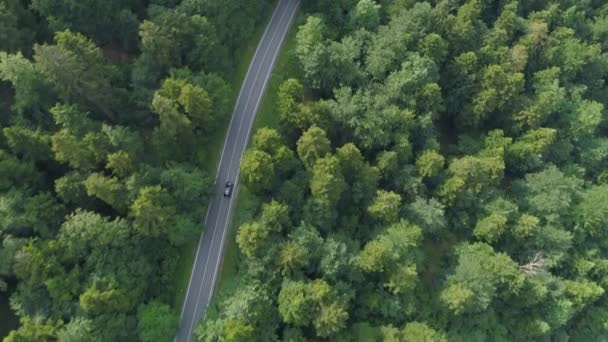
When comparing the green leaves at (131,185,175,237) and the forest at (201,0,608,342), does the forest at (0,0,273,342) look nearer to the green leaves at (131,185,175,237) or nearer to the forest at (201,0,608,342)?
the green leaves at (131,185,175,237)

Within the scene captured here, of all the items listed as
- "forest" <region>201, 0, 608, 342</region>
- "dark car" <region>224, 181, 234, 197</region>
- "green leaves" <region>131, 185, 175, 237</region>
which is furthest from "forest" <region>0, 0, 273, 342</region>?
"forest" <region>201, 0, 608, 342</region>

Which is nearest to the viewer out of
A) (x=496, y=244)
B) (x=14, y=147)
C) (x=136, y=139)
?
(x=14, y=147)

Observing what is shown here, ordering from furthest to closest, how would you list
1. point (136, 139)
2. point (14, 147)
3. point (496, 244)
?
1. point (496, 244)
2. point (136, 139)
3. point (14, 147)

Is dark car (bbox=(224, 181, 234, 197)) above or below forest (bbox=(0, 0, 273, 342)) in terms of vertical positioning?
below

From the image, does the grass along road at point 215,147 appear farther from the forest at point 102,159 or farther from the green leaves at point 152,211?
the green leaves at point 152,211

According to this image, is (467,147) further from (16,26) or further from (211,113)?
(16,26)

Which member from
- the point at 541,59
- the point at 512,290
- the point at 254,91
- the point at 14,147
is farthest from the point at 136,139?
the point at 541,59

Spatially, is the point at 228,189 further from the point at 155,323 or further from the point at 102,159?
the point at 155,323
